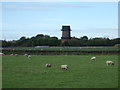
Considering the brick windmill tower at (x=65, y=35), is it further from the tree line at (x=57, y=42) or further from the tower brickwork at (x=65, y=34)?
the tree line at (x=57, y=42)

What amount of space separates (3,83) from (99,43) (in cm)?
12129

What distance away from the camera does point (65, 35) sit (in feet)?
447

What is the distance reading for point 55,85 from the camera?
1445cm

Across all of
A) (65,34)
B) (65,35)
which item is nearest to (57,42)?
(65,34)

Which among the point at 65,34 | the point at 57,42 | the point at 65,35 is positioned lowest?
the point at 57,42

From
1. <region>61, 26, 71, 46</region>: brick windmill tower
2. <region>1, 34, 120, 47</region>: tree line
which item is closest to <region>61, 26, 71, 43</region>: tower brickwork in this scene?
<region>61, 26, 71, 46</region>: brick windmill tower

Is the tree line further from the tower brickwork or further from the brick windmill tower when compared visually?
the tower brickwork

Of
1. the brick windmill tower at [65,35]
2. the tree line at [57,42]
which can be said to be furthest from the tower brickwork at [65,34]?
the tree line at [57,42]

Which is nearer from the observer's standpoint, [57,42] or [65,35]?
[65,35]

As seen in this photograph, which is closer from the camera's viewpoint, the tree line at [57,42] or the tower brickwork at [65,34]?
the tower brickwork at [65,34]

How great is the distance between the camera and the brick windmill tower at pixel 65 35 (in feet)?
444

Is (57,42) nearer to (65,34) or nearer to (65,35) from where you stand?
(65,34)

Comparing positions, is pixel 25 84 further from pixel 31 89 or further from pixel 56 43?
pixel 56 43

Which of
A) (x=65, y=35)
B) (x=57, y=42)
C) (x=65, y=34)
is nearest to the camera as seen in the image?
(x=65, y=35)
